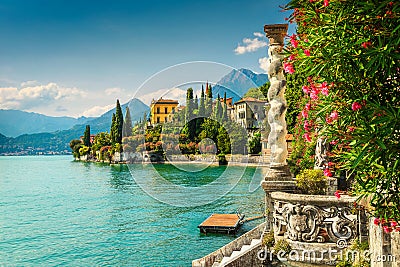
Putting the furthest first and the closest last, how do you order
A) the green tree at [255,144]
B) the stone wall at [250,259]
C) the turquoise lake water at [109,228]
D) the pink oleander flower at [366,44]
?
the green tree at [255,144] → the turquoise lake water at [109,228] → the stone wall at [250,259] → the pink oleander flower at [366,44]

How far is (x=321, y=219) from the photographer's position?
17.8 ft

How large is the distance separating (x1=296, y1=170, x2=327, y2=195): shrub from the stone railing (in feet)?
2.68

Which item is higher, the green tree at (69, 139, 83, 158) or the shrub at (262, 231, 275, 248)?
the green tree at (69, 139, 83, 158)

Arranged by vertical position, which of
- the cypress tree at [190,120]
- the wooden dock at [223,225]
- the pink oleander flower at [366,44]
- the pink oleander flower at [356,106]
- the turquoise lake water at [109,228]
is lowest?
the turquoise lake water at [109,228]

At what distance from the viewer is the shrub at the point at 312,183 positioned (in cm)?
647

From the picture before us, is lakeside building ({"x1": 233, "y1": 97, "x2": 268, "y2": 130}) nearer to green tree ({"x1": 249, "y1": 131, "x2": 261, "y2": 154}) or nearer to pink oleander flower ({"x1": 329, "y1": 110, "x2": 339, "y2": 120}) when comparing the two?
green tree ({"x1": 249, "y1": 131, "x2": 261, "y2": 154})

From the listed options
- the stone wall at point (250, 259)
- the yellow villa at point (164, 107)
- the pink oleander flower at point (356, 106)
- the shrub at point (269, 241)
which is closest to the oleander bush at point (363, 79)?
the pink oleander flower at point (356, 106)

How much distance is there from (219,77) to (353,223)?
1138 centimetres

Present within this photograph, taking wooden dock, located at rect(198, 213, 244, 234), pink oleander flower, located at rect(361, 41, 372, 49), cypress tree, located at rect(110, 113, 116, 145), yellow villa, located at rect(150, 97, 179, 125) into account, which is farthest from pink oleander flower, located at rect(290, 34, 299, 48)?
cypress tree, located at rect(110, 113, 116, 145)

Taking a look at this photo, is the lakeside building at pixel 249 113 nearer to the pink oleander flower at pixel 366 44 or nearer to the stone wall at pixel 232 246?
the stone wall at pixel 232 246

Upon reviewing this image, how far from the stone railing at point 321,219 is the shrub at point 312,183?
816 mm

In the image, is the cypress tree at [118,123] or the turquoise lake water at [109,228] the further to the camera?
the cypress tree at [118,123]

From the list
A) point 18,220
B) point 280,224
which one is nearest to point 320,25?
point 280,224

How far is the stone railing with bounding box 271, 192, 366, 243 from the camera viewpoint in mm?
5301
